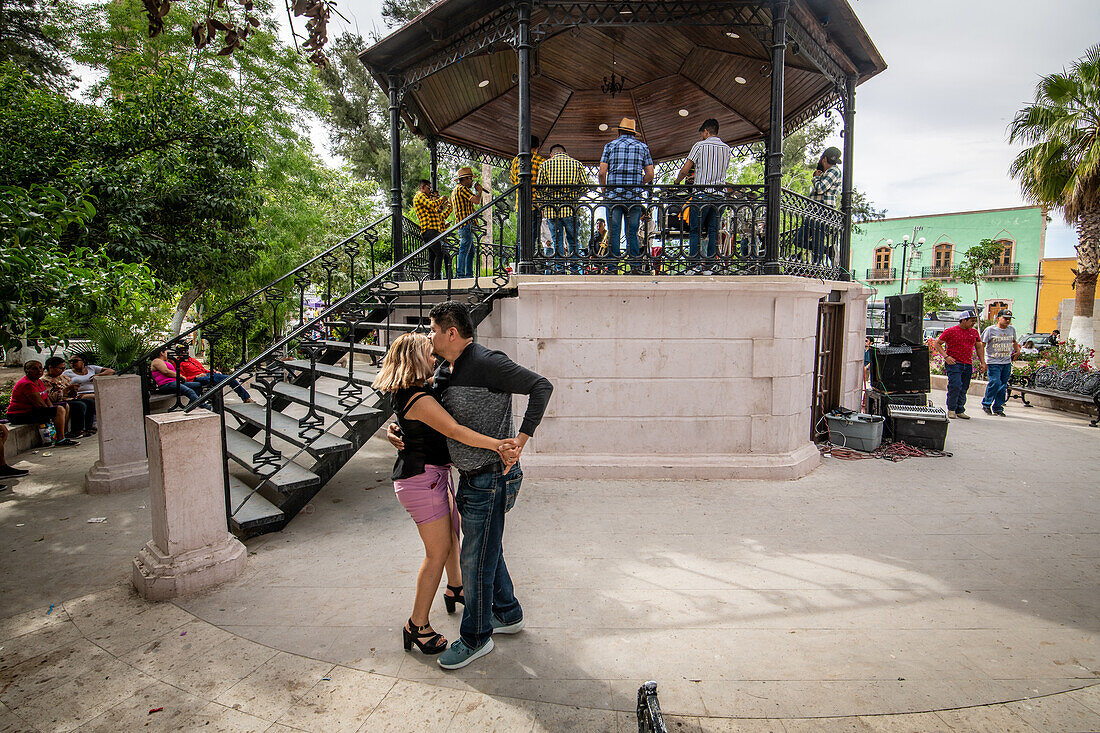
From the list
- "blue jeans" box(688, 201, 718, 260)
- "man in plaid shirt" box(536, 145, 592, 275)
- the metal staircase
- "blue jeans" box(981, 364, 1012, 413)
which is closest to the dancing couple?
the metal staircase

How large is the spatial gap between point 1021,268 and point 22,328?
4925 cm

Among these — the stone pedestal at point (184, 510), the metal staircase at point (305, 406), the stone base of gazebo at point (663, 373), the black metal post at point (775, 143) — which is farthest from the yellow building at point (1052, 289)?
the stone pedestal at point (184, 510)

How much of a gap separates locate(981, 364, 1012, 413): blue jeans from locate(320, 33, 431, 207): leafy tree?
2020 cm

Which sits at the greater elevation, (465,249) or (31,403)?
(465,249)

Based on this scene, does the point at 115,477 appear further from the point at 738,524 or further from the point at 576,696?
the point at 738,524

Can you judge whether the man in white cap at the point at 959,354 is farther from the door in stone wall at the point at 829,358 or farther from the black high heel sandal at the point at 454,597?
the black high heel sandal at the point at 454,597

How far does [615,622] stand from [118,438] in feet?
19.7

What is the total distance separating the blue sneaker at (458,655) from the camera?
2.88 metres

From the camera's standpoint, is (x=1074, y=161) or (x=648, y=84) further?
(x=1074, y=161)

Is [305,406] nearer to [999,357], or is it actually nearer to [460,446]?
[460,446]

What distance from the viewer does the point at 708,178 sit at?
22.4ft

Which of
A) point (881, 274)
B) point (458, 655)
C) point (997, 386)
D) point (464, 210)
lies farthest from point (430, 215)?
point (881, 274)

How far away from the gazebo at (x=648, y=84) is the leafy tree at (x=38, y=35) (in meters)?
11.5

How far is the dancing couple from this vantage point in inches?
110
